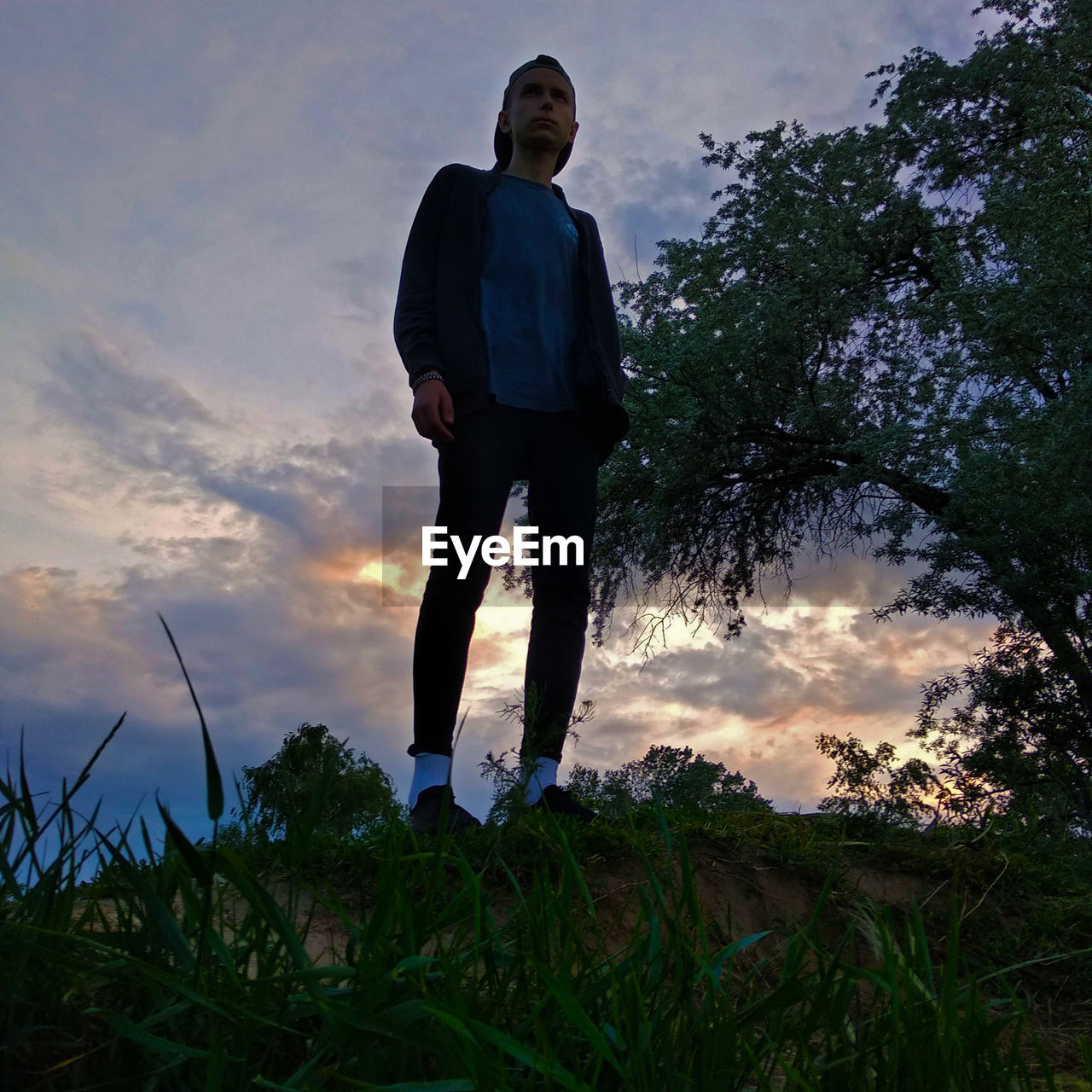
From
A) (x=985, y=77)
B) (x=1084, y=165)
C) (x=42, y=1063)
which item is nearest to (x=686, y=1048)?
(x=42, y=1063)

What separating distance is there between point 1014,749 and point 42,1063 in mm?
11574

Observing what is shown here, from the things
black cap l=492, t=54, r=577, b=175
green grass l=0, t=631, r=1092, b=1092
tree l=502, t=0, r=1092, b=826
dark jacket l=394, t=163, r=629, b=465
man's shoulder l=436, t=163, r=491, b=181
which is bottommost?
green grass l=0, t=631, r=1092, b=1092

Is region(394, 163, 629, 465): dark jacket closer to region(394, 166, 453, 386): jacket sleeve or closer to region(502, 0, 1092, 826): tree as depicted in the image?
region(394, 166, 453, 386): jacket sleeve

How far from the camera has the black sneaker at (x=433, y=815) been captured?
12.2 feet

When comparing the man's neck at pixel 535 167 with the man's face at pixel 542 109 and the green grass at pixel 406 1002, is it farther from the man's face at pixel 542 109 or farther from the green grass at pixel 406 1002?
the green grass at pixel 406 1002

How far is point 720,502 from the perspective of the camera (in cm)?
1540

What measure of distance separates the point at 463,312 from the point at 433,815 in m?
2.11

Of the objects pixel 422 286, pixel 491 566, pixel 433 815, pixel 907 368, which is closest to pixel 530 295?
pixel 422 286

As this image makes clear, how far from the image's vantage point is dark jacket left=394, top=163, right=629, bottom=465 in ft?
14.1

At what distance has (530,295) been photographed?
463 cm

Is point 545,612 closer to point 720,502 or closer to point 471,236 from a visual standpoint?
point 471,236

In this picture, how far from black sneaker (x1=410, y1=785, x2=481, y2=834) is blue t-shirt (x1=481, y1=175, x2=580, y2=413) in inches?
64.4

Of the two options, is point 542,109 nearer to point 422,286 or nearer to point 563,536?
point 422,286

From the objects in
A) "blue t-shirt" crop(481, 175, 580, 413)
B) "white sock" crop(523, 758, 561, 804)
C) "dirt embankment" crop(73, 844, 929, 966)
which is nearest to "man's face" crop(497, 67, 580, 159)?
"blue t-shirt" crop(481, 175, 580, 413)
